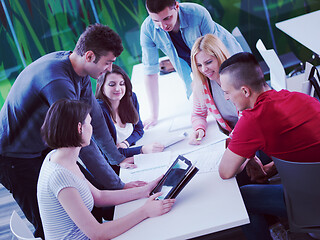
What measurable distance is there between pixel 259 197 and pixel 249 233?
0.64 ft

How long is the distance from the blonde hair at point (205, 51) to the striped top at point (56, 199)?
109cm

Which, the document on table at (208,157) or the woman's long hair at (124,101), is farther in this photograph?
the woman's long hair at (124,101)

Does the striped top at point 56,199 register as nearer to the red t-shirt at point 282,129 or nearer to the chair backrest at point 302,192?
the red t-shirt at point 282,129

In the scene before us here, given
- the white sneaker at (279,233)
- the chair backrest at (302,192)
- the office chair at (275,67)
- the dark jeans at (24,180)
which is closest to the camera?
the chair backrest at (302,192)

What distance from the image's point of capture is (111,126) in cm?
263

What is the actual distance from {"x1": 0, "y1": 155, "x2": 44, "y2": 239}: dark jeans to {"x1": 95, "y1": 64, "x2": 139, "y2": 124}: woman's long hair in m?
0.72

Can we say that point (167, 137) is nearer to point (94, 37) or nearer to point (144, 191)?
point (144, 191)

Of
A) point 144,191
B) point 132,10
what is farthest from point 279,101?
point 132,10

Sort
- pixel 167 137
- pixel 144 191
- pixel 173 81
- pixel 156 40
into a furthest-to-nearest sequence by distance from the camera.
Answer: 1. pixel 173 81
2. pixel 156 40
3. pixel 167 137
4. pixel 144 191

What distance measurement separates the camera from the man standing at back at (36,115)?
2.02 metres

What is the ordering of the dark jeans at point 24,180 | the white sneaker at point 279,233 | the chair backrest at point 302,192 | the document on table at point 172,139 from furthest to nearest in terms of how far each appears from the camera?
the document on table at point 172,139 < the white sneaker at point 279,233 < the dark jeans at point 24,180 < the chair backrest at point 302,192

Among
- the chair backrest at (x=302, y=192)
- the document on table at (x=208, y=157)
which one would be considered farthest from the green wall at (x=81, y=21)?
the chair backrest at (x=302, y=192)

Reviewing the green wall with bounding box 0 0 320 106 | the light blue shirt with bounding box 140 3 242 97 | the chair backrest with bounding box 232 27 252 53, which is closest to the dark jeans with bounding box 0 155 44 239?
the light blue shirt with bounding box 140 3 242 97

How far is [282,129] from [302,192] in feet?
0.97
